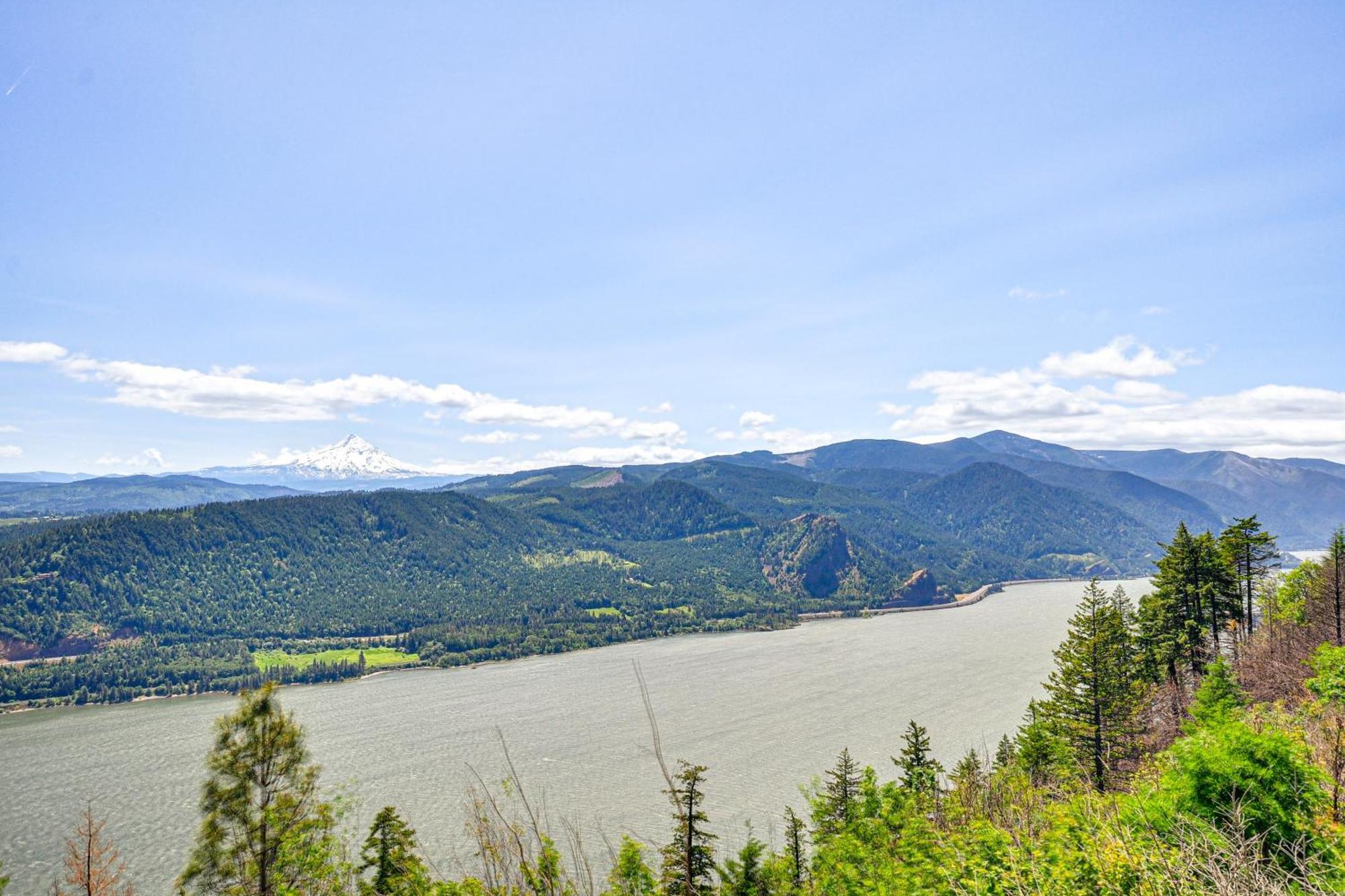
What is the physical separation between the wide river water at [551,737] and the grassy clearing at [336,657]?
1516 cm

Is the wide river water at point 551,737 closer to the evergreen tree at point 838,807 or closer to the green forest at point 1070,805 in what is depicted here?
the evergreen tree at point 838,807

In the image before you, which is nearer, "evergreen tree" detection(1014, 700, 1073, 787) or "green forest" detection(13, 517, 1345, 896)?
"green forest" detection(13, 517, 1345, 896)

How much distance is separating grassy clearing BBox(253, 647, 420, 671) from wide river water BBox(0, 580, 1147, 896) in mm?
15156

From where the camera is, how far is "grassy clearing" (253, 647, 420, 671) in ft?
495

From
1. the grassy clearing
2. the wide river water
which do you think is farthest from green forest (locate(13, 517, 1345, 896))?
the grassy clearing

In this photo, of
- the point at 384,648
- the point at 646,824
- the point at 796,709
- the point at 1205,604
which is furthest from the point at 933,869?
the point at 384,648

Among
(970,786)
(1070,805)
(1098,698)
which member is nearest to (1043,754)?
(1098,698)

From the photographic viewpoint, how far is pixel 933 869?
828 inches

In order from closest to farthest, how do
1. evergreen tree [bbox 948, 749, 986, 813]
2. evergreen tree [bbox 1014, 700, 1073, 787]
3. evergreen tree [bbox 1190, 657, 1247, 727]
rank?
evergreen tree [bbox 1190, 657, 1247, 727] < evergreen tree [bbox 948, 749, 986, 813] < evergreen tree [bbox 1014, 700, 1073, 787]

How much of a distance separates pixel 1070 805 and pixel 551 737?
7760cm

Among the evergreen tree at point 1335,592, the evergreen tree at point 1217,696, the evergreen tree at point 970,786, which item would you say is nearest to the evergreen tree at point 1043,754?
the evergreen tree at point 970,786

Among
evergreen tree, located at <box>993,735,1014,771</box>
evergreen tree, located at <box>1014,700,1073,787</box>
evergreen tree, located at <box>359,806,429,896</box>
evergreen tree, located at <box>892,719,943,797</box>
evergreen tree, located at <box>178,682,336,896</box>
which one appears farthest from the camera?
evergreen tree, located at <box>993,735,1014,771</box>

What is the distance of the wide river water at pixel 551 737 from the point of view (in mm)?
58219

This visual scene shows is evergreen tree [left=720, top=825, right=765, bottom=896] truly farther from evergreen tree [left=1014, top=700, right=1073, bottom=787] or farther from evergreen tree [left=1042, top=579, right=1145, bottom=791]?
evergreen tree [left=1042, top=579, right=1145, bottom=791]
